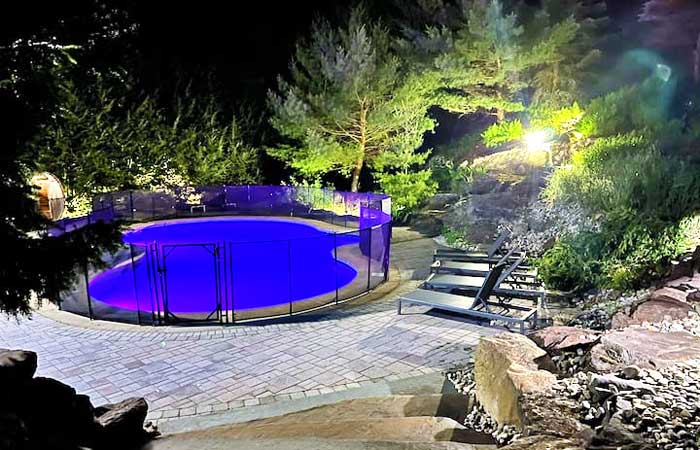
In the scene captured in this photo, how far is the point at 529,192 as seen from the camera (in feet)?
37.8

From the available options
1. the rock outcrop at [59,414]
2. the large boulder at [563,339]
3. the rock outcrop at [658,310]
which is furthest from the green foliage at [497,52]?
the rock outcrop at [59,414]

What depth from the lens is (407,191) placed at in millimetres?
15680

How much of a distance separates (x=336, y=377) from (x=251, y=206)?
Result: 14378 mm

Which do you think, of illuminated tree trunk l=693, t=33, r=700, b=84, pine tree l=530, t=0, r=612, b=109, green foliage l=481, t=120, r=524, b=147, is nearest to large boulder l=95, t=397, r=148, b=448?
green foliage l=481, t=120, r=524, b=147

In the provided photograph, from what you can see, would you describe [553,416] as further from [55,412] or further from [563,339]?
[55,412]

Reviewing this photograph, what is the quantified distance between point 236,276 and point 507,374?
8847mm

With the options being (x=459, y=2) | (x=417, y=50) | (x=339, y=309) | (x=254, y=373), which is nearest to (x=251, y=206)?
(x=417, y=50)

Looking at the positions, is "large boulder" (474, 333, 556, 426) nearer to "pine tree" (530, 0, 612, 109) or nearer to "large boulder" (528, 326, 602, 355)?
"large boulder" (528, 326, 602, 355)

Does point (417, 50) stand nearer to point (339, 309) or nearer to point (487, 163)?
point (487, 163)

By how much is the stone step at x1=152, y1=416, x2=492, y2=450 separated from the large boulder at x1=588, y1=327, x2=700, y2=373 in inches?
41.8

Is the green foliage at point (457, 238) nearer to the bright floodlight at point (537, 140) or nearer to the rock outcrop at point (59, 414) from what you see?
the bright floodlight at point (537, 140)

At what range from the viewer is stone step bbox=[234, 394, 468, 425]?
3904 mm

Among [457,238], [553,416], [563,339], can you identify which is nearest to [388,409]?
[553,416]

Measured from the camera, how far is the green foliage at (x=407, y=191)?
15609 mm
